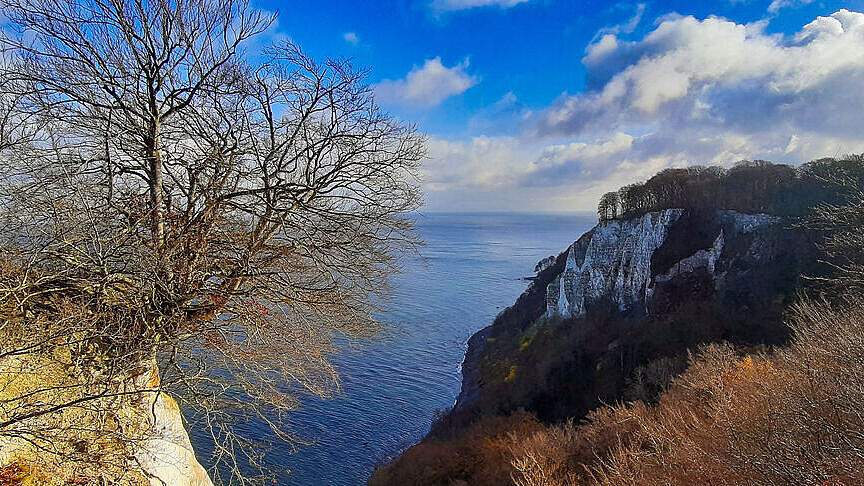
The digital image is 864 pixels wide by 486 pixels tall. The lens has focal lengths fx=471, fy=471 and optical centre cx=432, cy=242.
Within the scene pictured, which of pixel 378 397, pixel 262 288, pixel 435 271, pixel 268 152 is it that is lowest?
pixel 378 397

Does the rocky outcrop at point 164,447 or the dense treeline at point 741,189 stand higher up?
the dense treeline at point 741,189

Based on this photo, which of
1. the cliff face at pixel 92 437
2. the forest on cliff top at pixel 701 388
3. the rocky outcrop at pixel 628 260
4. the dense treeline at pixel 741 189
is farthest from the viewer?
the rocky outcrop at pixel 628 260

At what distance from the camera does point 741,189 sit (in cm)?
3388

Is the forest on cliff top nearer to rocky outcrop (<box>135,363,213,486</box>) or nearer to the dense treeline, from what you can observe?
the dense treeline

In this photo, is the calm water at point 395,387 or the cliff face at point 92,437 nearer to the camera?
the cliff face at point 92,437

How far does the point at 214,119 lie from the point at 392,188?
227cm

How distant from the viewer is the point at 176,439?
5.51m

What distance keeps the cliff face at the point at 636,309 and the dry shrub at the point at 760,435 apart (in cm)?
1269

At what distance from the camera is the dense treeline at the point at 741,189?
2816cm

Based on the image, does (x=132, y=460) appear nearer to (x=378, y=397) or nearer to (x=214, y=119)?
(x=214, y=119)

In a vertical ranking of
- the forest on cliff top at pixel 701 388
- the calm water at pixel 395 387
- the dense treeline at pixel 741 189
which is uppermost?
the dense treeline at pixel 741 189

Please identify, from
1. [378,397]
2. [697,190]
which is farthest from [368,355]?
[697,190]

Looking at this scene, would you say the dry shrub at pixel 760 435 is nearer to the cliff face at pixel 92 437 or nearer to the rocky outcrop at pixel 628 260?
the cliff face at pixel 92 437

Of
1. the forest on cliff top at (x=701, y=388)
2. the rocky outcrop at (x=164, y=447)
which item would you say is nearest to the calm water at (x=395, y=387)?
the forest on cliff top at (x=701, y=388)
